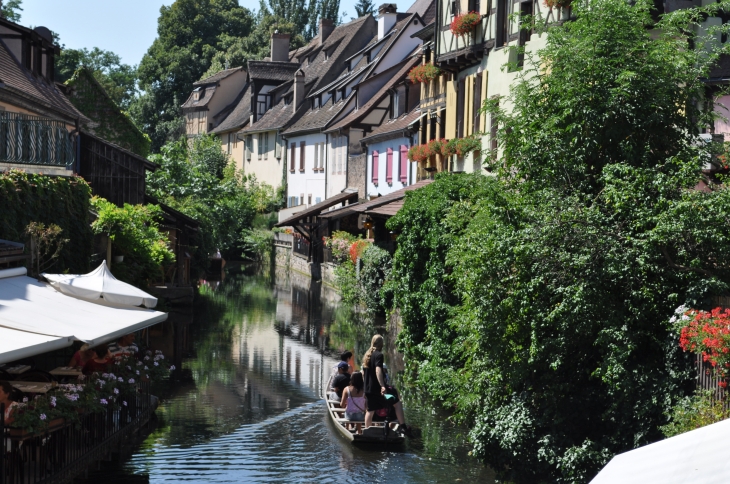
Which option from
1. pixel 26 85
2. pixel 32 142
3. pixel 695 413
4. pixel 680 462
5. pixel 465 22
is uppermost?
pixel 465 22

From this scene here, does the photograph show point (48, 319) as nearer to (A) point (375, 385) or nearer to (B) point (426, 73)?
(A) point (375, 385)

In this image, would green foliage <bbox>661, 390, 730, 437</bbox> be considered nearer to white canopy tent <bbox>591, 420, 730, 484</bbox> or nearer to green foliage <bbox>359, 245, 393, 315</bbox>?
white canopy tent <bbox>591, 420, 730, 484</bbox>

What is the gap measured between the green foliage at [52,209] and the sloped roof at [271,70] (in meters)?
45.6

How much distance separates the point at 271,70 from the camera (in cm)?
6612

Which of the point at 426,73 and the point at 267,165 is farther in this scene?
the point at 267,165

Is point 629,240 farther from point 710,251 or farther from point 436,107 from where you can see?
point 436,107

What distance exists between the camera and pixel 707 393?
35.0 ft

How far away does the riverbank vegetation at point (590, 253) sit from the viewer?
12.0 metres

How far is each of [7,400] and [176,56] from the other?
7499 centimetres

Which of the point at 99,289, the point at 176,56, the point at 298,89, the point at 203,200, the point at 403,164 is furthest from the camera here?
the point at 176,56

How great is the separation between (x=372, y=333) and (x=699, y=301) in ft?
58.3

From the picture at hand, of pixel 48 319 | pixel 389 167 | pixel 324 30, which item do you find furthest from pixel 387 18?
pixel 48 319

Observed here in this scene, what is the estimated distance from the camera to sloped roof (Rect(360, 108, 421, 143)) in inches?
1513

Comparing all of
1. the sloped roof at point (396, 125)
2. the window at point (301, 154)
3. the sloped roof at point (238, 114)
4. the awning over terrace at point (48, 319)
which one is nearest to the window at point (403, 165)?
the sloped roof at point (396, 125)
